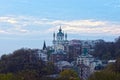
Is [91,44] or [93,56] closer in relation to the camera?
[93,56]

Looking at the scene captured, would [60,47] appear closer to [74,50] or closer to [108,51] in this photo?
[74,50]

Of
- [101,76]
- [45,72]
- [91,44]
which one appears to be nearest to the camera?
[101,76]

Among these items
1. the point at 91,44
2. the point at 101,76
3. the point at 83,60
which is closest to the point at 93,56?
the point at 83,60

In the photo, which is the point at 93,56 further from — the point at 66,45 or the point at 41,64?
the point at 41,64

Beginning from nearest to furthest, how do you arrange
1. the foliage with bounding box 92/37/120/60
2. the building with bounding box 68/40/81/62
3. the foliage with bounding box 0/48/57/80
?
the foliage with bounding box 0/48/57/80 → the foliage with bounding box 92/37/120/60 → the building with bounding box 68/40/81/62

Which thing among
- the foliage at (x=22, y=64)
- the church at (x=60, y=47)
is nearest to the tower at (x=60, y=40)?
the church at (x=60, y=47)

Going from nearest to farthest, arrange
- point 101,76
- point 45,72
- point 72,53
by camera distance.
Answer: point 101,76 < point 45,72 < point 72,53

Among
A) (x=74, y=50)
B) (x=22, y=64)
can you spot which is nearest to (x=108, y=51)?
(x=74, y=50)

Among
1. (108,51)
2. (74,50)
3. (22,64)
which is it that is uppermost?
(74,50)

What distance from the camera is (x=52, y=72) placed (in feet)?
204

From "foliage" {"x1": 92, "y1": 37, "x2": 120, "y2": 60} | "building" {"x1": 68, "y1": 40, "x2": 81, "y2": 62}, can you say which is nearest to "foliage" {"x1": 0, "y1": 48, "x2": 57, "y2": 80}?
"foliage" {"x1": 92, "y1": 37, "x2": 120, "y2": 60}

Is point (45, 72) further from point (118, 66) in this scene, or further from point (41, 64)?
point (118, 66)

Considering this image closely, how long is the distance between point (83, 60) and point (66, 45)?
18.2 m

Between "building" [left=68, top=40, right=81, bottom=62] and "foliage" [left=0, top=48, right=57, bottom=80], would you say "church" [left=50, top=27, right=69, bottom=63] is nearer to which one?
"building" [left=68, top=40, right=81, bottom=62]
